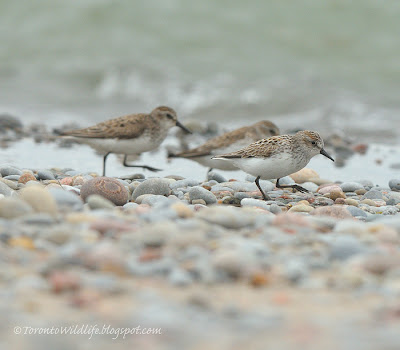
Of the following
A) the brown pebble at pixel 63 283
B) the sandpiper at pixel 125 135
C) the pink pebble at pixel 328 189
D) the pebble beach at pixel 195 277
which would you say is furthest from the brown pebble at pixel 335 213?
the sandpiper at pixel 125 135

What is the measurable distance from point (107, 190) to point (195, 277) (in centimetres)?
293

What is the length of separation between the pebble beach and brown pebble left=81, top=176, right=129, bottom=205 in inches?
49.9

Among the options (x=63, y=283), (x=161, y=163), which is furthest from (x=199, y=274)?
(x=161, y=163)

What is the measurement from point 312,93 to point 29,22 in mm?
8866

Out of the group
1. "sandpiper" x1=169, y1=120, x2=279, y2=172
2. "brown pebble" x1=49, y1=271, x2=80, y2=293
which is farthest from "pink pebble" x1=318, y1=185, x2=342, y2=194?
"brown pebble" x1=49, y1=271, x2=80, y2=293

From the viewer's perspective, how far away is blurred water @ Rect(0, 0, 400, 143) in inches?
617

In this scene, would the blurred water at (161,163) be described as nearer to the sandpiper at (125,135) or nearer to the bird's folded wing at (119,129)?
the sandpiper at (125,135)

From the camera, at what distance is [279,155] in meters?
6.66

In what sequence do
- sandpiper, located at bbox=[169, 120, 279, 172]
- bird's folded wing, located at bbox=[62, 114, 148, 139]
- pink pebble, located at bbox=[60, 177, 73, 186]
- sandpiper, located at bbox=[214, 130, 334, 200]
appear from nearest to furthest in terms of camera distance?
1. sandpiper, located at bbox=[214, 130, 334, 200]
2. pink pebble, located at bbox=[60, 177, 73, 186]
3. bird's folded wing, located at bbox=[62, 114, 148, 139]
4. sandpiper, located at bbox=[169, 120, 279, 172]

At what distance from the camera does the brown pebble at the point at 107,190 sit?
237 inches

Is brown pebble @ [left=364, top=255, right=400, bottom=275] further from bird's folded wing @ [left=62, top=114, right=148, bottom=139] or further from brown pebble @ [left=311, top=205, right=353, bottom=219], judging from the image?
bird's folded wing @ [left=62, top=114, right=148, bottom=139]

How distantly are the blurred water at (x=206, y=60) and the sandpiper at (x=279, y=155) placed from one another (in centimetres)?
780

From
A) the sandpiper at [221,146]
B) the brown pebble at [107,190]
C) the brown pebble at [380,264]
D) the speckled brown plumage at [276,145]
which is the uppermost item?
the sandpiper at [221,146]

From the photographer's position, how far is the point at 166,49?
17.7 metres
